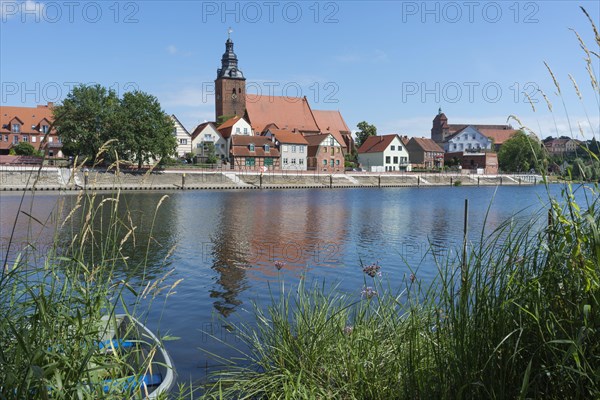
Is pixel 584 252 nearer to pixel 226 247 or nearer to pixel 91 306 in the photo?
pixel 91 306

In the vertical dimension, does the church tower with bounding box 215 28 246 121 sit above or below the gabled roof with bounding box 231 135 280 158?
above

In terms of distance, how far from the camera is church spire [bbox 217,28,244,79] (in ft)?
353

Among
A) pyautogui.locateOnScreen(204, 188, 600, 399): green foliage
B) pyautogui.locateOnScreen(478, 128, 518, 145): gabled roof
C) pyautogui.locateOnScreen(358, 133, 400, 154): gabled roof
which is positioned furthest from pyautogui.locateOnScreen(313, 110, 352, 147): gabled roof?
pyautogui.locateOnScreen(204, 188, 600, 399): green foliage

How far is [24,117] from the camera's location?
88.6 m

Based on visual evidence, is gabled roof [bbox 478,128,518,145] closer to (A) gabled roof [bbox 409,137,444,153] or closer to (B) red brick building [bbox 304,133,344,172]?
(A) gabled roof [bbox 409,137,444,153]

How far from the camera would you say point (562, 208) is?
11.8 ft

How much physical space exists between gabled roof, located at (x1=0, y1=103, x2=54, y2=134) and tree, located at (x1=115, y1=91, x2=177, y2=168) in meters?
31.2

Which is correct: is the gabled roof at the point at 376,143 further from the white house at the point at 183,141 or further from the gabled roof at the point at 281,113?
the white house at the point at 183,141

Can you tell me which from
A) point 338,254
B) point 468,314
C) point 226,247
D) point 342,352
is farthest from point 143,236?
point 468,314

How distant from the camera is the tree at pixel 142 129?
6234 cm

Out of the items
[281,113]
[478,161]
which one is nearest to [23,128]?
[281,113]

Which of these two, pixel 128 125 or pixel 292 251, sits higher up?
pixel 128 125

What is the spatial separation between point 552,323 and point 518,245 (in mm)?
640

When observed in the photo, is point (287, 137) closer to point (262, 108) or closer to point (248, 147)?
point (248, 147)
